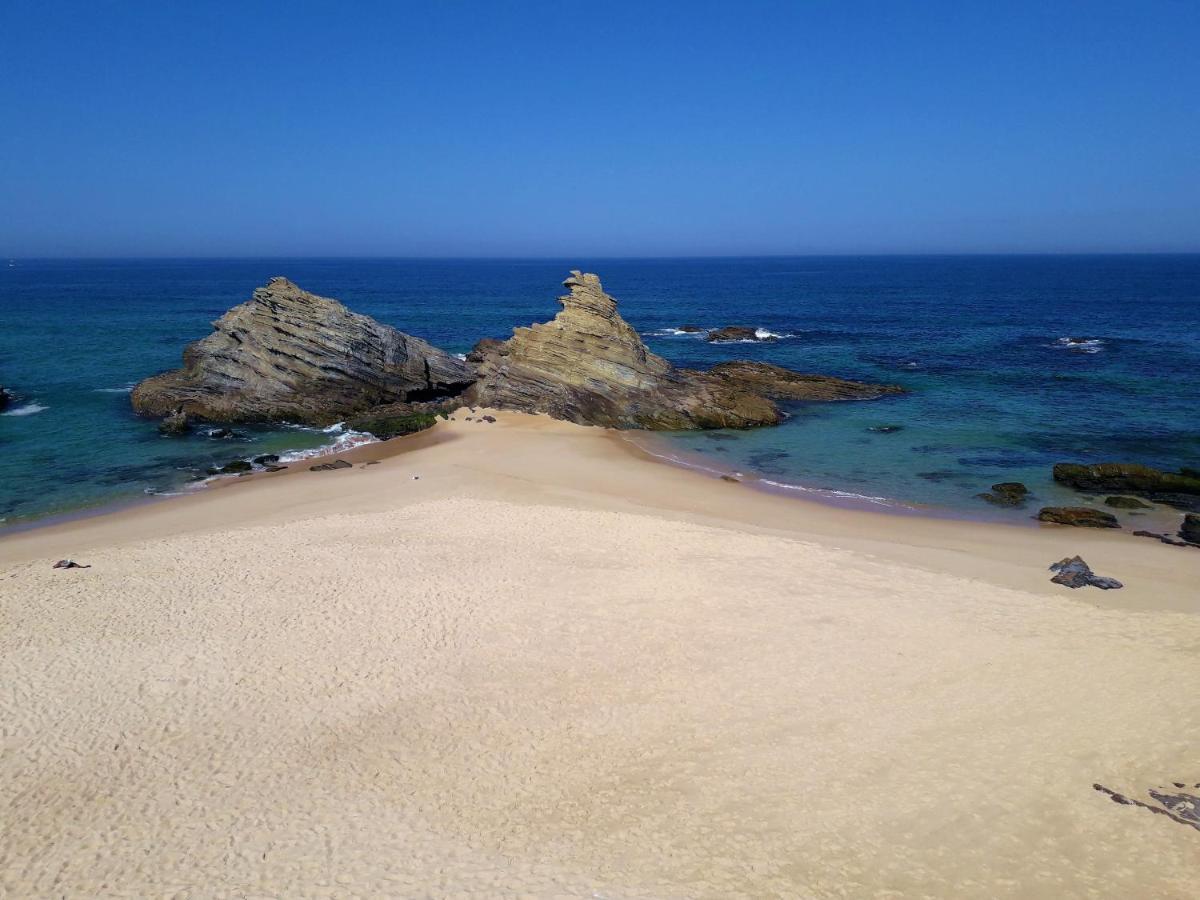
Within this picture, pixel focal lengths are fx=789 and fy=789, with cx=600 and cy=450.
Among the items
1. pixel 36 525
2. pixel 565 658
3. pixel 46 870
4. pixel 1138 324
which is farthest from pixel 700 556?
pixel 1138 324

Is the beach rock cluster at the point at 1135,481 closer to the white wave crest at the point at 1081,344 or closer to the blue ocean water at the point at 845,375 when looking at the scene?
the blue ocean water at the point at 845,375

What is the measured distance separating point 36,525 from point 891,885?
2280cm

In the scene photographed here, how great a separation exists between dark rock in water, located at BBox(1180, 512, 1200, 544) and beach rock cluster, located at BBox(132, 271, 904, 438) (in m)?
16.1

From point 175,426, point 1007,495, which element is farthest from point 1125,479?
point 175,426

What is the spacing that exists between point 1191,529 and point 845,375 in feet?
84.3

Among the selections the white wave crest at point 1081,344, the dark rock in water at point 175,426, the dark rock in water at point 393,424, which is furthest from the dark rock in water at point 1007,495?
the white wave crest at point 1081,344

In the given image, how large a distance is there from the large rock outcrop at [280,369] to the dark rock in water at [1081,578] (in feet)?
92.3

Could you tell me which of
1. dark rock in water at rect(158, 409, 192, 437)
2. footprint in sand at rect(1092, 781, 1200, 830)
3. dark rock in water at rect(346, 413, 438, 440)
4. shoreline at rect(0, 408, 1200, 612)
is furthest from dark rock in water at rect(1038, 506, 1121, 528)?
dark rock in water at rect(158, 409, 192, 437)

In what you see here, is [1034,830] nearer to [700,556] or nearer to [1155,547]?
[700,556]

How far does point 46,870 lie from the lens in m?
9.16

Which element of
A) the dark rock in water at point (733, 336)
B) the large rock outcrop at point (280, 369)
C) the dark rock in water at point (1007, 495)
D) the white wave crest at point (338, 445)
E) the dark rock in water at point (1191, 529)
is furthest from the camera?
the dark rock in water at point (733, 336)

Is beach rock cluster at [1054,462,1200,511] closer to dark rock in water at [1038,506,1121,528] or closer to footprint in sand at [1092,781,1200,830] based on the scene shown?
dark rock in water at [1038,506,1121,528]

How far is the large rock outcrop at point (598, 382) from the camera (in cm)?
3425

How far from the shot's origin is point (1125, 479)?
80.6 ft
